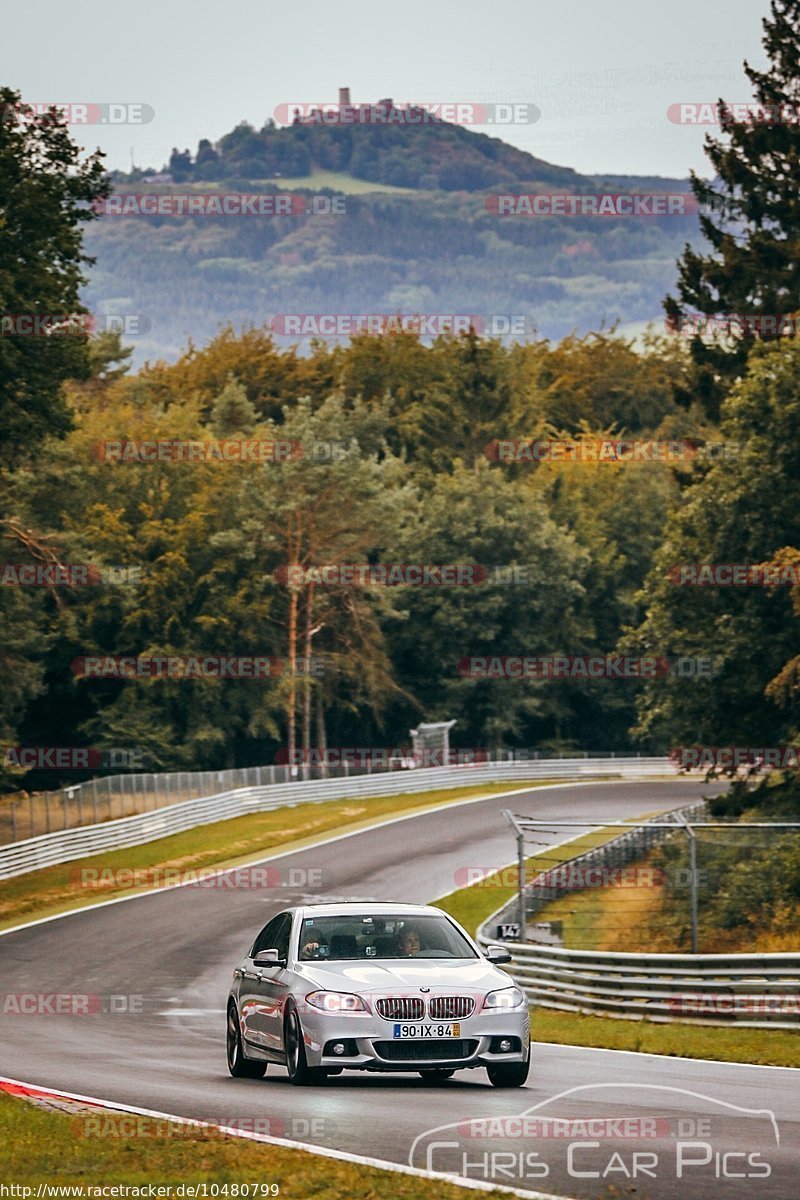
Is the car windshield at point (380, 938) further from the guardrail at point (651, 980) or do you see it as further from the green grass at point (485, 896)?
the green grass at point (485, 896)

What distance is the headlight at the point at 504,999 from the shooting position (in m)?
14.1

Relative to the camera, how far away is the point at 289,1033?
1448 cm

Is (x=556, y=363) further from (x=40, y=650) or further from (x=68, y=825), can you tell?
(x=68, y=825)

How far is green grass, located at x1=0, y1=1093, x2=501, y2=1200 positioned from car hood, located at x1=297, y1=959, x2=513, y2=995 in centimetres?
233

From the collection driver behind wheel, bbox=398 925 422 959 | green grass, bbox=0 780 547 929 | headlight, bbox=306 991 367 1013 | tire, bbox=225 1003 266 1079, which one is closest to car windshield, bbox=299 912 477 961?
driver behind wheel, bbox=398 925 422 959

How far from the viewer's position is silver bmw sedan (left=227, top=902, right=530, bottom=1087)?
1394 cm

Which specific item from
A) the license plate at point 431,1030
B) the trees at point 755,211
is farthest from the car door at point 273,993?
the trees at point 755,211

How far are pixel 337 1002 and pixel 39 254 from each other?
114 feet

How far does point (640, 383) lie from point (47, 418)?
266ft

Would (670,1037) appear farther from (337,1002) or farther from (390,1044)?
(337,1002)

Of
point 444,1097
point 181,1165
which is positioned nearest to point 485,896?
point 444,1097

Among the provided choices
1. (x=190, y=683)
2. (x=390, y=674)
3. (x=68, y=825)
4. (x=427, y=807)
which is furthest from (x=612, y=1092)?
(x=390, y=674)

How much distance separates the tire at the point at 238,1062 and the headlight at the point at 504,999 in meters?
2.60

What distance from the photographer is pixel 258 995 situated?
15.3 meters
